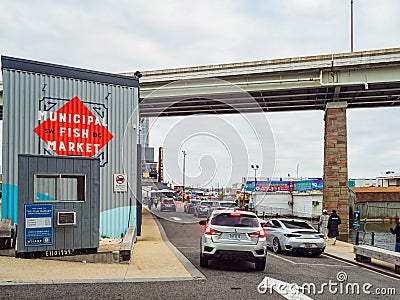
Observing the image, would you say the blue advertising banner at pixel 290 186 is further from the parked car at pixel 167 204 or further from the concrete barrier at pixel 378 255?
the concrete barrier at pixel 378 255

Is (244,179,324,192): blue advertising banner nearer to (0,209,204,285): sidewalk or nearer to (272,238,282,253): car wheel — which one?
(272,238,282,253): car wheel

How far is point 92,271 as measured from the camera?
12602 mm

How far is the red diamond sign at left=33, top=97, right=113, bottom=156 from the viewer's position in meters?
19.8

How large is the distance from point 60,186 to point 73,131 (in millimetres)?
6508

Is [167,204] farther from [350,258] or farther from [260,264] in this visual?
[260,264]

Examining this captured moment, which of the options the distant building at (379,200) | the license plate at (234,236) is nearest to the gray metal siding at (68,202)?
the license plate at (234,236)

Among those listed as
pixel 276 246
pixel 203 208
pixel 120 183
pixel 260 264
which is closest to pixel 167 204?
pixel 203 208

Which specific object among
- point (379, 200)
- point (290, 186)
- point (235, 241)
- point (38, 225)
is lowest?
point (379, 200)

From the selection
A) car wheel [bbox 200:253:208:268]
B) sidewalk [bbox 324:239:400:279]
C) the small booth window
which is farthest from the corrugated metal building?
sidewalk [bbox 324:239:400:279]

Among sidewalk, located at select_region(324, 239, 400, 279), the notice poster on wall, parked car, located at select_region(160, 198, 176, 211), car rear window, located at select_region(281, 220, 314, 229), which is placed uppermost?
the notice poster on wall

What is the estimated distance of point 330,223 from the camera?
23938 mm

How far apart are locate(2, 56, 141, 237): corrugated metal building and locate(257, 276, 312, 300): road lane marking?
1043cm

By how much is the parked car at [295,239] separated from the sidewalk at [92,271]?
4.67 m

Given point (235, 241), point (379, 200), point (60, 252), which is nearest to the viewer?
point (235, 241)
